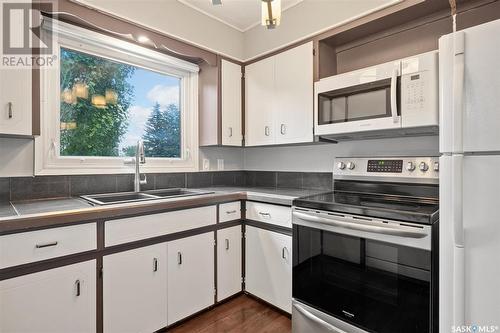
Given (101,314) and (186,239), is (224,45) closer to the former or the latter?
(186,239)

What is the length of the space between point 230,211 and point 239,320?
77 centimetres

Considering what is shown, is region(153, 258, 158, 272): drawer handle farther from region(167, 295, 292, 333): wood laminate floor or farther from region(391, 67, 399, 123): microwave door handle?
region(391, 67, 399, 123): microwave door handle

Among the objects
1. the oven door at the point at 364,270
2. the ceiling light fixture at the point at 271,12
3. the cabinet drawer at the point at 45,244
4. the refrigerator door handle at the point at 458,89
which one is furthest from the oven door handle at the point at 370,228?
the cabinet drawer at the point at 45,244

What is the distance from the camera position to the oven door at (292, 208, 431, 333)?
1268 millimetres

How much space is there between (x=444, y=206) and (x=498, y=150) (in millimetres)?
285

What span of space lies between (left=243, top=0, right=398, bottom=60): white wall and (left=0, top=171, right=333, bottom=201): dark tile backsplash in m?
1.17

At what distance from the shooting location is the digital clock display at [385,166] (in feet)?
5.84

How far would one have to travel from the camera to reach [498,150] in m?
1.03

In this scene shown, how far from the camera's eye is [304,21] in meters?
2.20

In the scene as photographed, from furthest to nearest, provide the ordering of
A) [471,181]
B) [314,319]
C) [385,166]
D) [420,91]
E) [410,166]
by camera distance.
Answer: [385,166], [410,166], [314,319], [420,91], [471,181]

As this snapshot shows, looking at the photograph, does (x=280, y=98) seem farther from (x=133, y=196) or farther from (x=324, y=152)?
(x=133, y=196)

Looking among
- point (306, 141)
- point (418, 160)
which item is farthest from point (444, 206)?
point (306, 141)

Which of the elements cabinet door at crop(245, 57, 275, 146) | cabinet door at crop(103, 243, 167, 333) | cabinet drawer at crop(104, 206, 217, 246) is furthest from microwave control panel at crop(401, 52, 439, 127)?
cabinet door at crop(103, 243, 167, 333)
